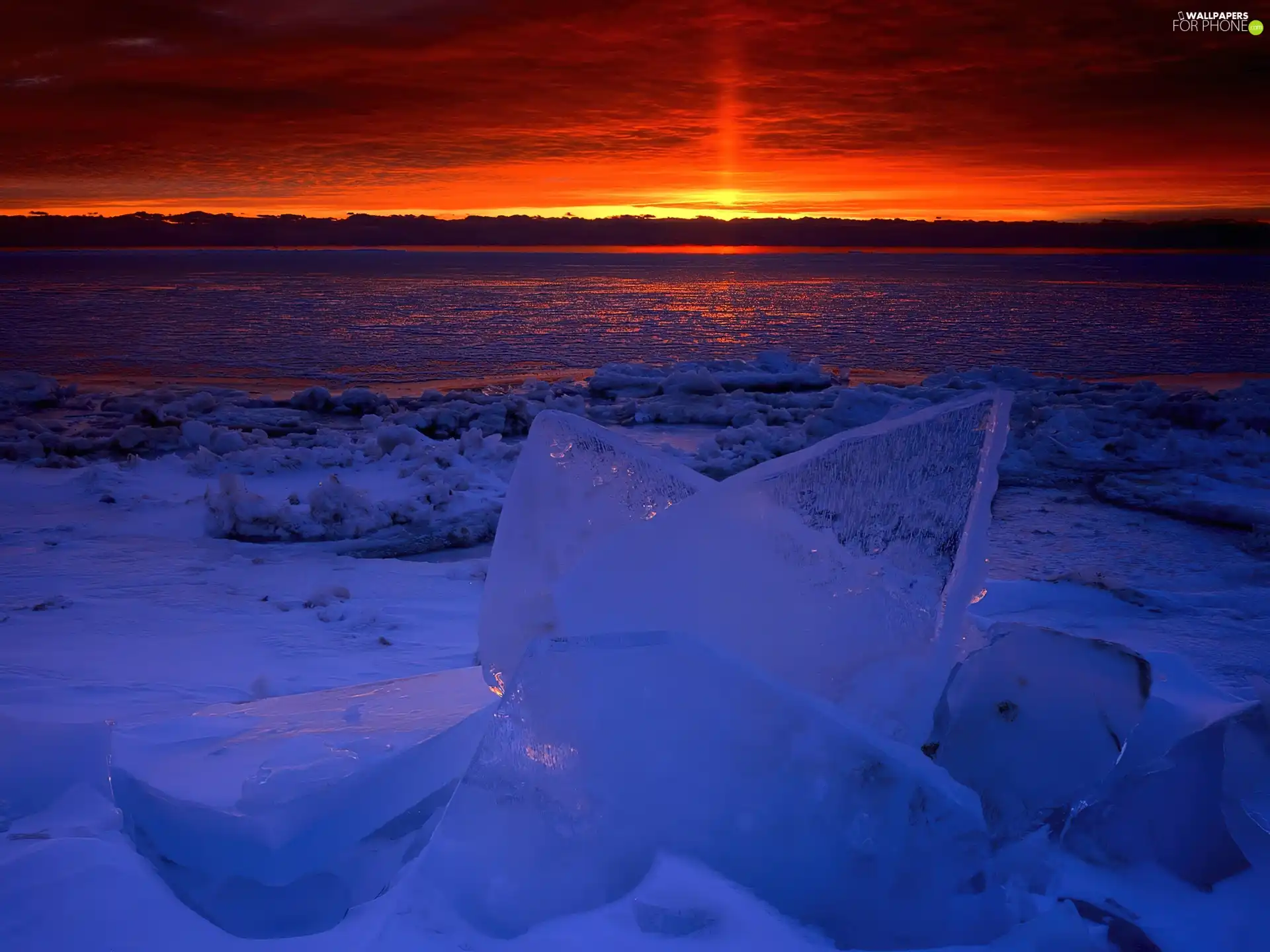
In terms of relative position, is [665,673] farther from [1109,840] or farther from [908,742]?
[1109,840]

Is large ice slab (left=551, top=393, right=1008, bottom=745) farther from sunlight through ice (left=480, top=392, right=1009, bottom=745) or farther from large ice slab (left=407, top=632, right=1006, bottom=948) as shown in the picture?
large ice slab (left=407, top=632, right=1006, bottom=948)

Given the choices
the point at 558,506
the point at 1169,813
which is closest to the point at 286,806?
the point at 558,506

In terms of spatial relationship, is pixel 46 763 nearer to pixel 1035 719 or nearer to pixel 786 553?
pixel 786 553

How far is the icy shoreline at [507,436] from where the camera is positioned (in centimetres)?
408

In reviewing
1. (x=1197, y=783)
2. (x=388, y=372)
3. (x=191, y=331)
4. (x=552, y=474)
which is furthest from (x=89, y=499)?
(x=191, y=331)

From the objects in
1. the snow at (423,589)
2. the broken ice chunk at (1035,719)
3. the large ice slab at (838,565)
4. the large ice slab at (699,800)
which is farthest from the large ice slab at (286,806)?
the broken ice chunk at (1035,719)

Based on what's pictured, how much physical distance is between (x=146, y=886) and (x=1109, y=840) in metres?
1.53

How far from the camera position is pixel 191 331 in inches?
536

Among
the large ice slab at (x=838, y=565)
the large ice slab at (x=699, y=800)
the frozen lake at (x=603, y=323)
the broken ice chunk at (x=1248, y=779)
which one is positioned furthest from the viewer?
the frozen lake at (x=603, y=323)

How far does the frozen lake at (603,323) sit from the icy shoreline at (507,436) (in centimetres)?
195

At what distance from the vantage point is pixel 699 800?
130 centimetres

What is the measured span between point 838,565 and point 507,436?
16.6ft

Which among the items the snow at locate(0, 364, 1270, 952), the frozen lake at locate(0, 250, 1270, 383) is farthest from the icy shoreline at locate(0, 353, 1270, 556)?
the frozen lake at locate(0, 250, 1270, 383)

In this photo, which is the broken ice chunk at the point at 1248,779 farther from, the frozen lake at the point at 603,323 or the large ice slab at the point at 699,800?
the frozen lake at the point at 603,323
